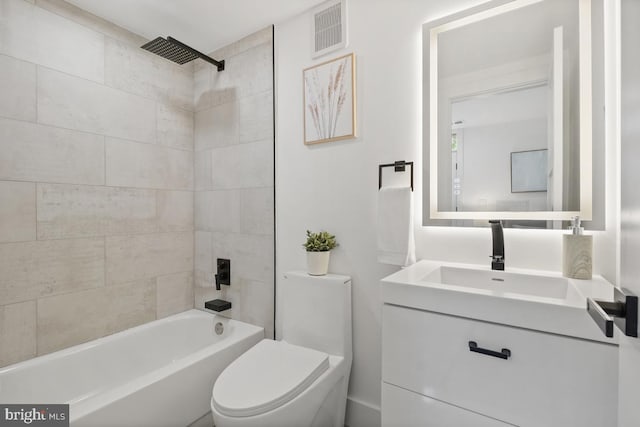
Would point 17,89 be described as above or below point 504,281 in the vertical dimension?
above

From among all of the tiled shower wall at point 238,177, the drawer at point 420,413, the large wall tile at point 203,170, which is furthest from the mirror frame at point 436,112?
the large wall tile at point 203,170

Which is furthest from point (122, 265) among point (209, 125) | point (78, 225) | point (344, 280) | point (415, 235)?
point (415, 235)

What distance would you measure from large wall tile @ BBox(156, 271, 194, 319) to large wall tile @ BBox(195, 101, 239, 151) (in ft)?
3.39

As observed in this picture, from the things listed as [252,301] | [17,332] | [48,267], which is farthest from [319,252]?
[17,332]

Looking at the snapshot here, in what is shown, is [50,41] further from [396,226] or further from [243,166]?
[396,226]

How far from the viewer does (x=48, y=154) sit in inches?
68.2

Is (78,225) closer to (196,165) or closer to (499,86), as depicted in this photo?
(196,165)

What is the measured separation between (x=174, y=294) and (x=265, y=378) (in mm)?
Result: 1347

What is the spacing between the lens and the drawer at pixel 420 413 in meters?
1.02

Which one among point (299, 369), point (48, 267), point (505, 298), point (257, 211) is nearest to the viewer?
point (505, 298)

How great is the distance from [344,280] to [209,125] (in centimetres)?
162

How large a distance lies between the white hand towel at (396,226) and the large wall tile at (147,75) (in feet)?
5.93

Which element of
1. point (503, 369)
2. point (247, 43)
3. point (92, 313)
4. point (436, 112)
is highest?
point (247, 43)

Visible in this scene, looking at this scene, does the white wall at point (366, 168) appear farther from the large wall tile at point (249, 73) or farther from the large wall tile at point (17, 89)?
the large wall tile at point (17, 89)
